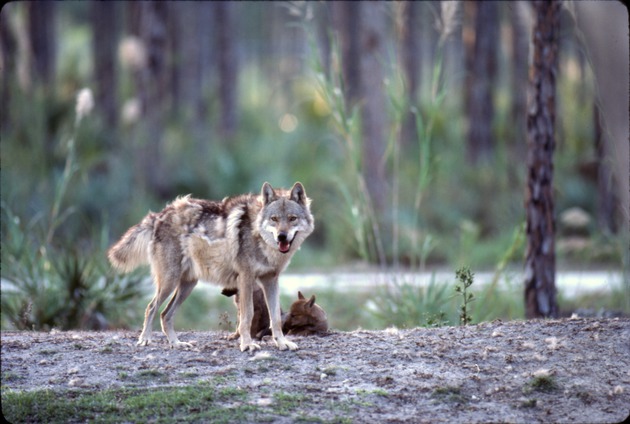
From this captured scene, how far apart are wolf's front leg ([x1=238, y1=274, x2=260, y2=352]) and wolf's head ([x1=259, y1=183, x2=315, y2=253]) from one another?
43cm

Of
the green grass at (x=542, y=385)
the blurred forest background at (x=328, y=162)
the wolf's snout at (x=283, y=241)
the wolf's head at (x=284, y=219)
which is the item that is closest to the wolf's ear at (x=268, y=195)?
the wolf's head at (x=284, y=219)

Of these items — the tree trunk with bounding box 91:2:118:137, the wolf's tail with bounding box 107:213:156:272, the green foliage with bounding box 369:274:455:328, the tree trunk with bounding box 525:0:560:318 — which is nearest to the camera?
the wolf's tail with bounding box 107:213:156:272

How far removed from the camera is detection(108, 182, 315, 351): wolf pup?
7270 millimetres

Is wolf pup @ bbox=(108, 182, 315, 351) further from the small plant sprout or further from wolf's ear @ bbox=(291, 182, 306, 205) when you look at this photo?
the small plant sprout

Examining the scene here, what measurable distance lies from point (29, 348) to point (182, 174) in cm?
1330

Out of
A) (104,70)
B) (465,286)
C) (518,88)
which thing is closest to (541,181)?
(465,286)

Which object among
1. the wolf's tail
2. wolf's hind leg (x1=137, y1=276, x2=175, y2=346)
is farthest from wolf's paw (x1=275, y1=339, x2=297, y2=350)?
the wolf's tail

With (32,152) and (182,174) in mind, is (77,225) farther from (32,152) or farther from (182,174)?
(182,174)

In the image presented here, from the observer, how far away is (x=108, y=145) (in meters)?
20.3

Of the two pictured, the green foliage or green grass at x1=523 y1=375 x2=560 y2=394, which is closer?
green grass at x1=523 y1=375 x2=560 y2=394

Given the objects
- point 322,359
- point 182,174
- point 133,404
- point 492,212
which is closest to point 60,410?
point 133,404

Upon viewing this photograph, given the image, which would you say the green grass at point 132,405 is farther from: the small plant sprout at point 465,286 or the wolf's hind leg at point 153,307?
the small plant sprout at point 465,286

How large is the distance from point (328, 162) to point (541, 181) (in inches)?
644

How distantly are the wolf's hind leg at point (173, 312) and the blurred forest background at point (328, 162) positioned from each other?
232cm
